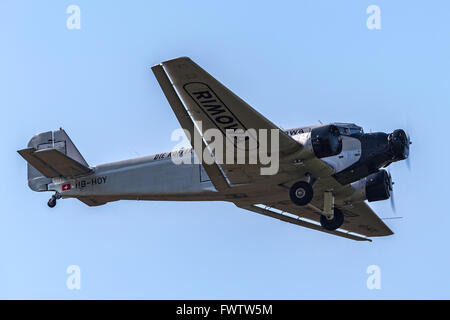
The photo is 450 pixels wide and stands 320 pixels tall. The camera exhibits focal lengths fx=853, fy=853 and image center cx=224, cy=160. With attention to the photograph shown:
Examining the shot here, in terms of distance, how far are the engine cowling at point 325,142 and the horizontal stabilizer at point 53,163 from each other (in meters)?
8.94

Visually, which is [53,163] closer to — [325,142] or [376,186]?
[325,142]

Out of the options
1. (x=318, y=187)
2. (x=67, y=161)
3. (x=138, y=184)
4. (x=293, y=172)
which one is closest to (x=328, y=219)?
(x=318, y=187)

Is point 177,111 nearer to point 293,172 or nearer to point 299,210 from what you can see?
point 293,172

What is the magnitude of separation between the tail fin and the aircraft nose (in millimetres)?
10830

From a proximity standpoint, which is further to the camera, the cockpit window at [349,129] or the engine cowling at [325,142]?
the cockpit window at [349,129]

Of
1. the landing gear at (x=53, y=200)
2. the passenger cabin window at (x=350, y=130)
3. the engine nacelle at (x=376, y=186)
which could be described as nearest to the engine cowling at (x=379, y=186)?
the engine nacelle at (x=376, y=186)

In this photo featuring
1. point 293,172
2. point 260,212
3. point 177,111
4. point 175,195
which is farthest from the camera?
point 260,212

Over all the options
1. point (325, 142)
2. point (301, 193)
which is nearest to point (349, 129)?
point (325, 142)

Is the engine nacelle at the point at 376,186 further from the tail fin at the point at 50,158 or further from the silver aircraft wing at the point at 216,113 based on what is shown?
the tail fin at the point at 50,158

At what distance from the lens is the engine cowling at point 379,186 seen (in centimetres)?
2942

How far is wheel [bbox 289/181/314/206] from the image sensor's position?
2670 centimetres

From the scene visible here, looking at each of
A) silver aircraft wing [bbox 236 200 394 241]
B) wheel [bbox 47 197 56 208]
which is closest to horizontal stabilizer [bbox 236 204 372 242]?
silver aircraft wing [bbox 236 200 394 241]

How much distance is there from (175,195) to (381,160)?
277 inches

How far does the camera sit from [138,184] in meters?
29.4
